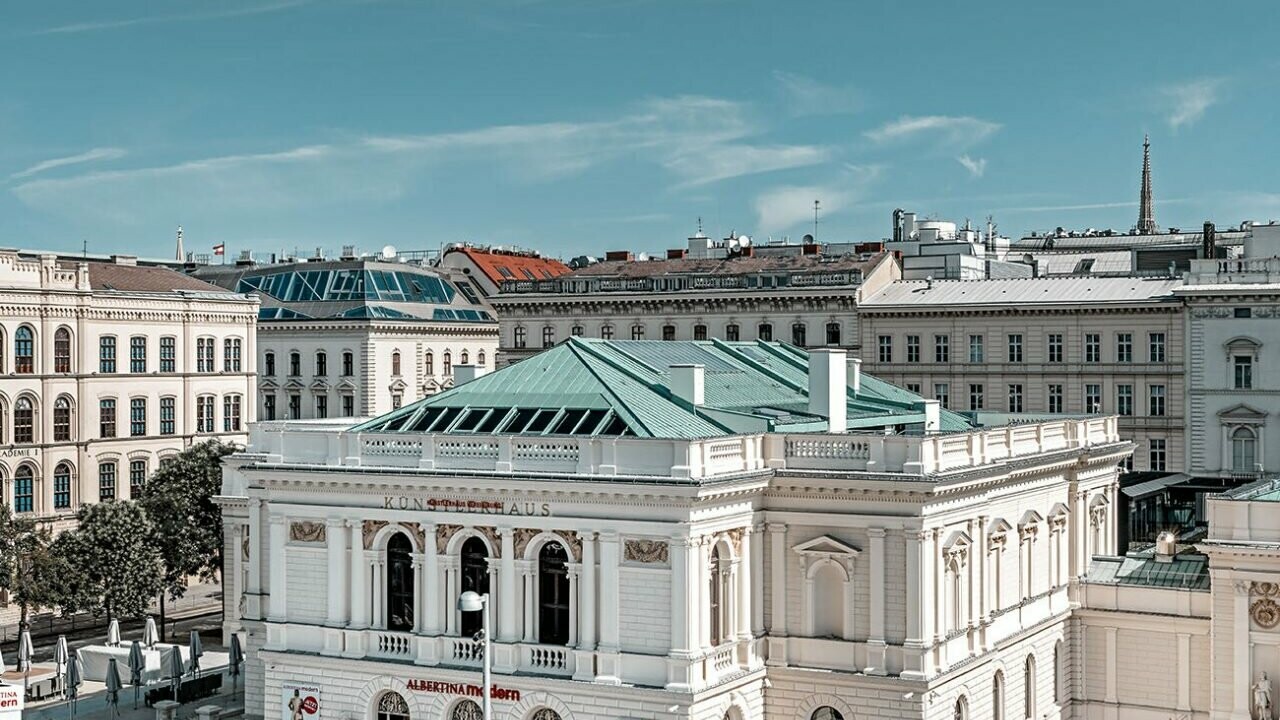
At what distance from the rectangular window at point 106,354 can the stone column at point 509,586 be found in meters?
55.3

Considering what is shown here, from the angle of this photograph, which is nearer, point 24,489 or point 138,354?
point 24,489

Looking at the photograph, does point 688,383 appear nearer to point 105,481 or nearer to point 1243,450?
point 1243,450

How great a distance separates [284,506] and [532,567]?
789cm

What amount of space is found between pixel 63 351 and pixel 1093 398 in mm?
55063

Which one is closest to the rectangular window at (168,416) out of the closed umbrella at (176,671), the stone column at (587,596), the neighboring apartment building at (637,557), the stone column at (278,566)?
the closed umbrella at (176,671)

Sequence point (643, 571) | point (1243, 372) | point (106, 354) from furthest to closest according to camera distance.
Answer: point (106, 354)
point (1243, 372)
point (643, 571)

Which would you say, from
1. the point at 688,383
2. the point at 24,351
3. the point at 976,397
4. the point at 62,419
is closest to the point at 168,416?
the point at 62,419

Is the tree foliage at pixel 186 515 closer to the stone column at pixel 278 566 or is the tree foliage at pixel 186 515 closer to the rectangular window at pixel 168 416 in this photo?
the rectangular window at pixel 168 416

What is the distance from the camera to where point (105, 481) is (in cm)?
9419

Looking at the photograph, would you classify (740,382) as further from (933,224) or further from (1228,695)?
(933,224)

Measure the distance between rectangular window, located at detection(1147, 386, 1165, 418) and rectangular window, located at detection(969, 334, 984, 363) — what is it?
943cm

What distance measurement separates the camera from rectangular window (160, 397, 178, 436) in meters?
98.4

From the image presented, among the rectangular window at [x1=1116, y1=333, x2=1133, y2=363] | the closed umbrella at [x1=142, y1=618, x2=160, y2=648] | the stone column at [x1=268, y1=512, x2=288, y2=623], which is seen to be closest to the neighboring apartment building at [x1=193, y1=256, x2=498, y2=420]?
the rectangular window at [x1=1116, y1=333, x2=1133, y2=363]

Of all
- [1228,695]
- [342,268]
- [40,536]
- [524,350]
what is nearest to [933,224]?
[524,350]
